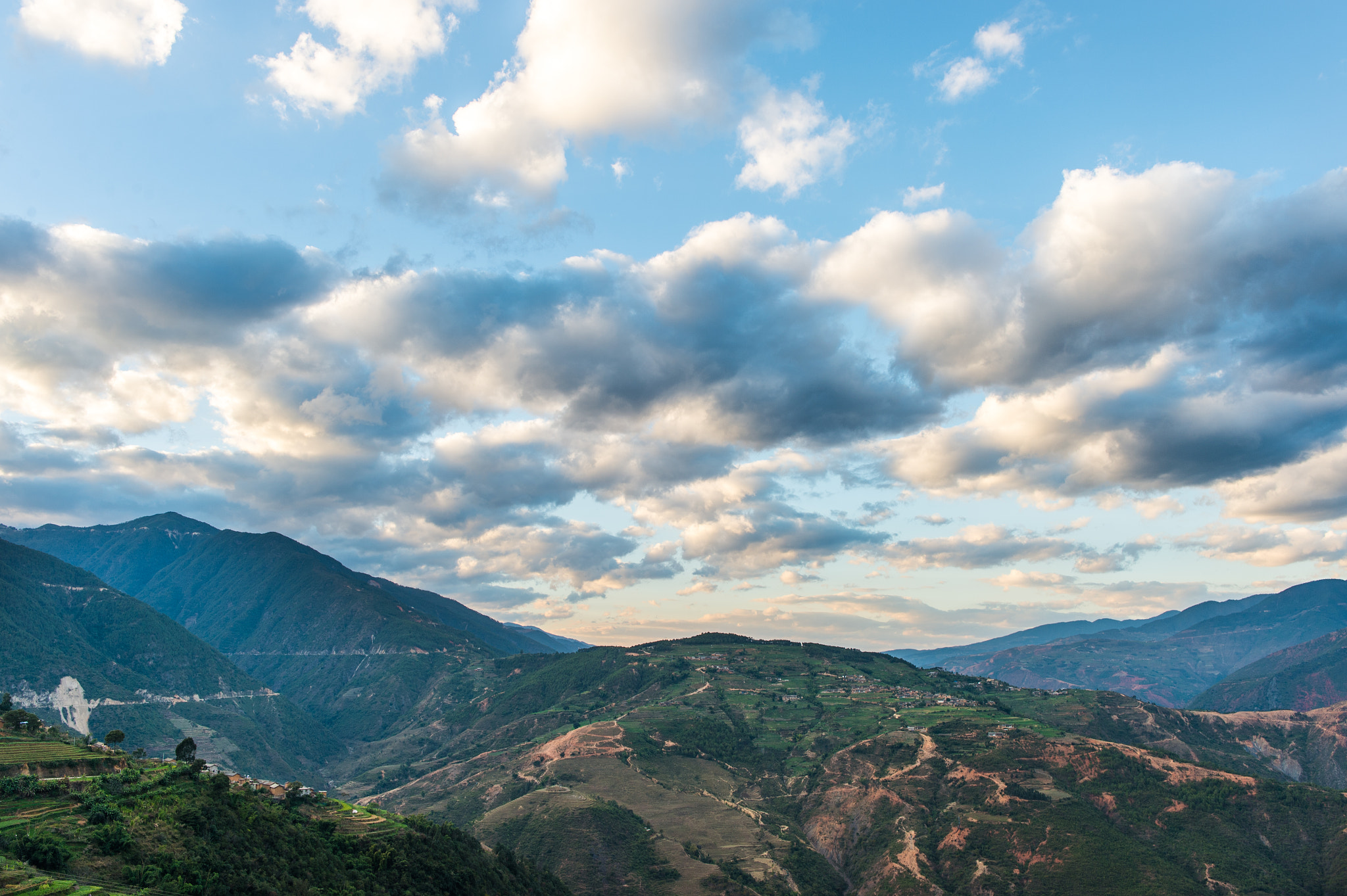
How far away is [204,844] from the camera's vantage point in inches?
3221

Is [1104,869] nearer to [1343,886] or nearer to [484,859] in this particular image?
[1343,886]

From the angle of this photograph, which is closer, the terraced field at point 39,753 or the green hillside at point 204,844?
the green hillside at point 204,844

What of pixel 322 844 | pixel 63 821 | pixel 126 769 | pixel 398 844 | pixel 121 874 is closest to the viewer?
pixel 121 874

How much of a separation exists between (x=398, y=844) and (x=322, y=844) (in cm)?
1484

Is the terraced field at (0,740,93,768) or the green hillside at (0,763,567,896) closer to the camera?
the green hillside at (0,763,567,896)

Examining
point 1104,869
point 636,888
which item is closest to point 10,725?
point 636,888

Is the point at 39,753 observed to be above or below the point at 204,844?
above

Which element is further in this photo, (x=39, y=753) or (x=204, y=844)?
(x=39, y=753)

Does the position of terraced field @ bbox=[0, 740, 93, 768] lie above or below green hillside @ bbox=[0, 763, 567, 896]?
above

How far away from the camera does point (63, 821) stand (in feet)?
246

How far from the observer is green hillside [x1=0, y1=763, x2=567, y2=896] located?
68.2 meters

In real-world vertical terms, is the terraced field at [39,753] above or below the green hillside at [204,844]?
above

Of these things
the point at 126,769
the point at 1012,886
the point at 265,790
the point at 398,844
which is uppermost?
the point at 126,769

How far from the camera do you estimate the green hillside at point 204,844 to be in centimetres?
6819
